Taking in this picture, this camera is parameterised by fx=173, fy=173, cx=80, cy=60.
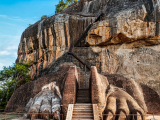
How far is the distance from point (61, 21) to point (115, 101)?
13856mm

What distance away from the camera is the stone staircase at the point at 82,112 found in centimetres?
736

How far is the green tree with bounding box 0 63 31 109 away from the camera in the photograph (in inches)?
714

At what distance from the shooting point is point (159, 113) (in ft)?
32.6

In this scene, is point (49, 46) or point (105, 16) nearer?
point (105, 16)

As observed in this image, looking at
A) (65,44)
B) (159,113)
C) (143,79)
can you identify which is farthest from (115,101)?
(65,44)

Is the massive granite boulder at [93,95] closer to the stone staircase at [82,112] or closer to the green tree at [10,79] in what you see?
the stone staircase at [82,112]

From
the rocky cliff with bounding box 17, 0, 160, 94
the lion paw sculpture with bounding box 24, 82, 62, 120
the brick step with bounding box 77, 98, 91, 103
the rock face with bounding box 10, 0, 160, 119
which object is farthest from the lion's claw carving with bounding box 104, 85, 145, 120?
the rocky cliff with bounding box 17, 0, 160, 94

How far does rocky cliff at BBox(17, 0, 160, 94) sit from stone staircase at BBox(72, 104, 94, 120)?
893cm

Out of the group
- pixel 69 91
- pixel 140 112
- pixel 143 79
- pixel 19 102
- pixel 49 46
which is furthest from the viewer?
pixel 49 46

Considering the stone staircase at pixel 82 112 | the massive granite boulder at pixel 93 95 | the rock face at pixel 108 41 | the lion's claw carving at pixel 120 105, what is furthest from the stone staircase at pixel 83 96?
the rock face at pixel 108 41

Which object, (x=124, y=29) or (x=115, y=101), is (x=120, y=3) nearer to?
(x=124, y=29)

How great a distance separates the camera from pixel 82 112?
7801mm

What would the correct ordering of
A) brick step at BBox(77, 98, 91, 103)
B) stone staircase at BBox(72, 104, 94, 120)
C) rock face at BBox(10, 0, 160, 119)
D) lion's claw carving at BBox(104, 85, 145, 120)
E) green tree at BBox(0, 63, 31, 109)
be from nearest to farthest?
stone staircase at BBox(72, 104, 94, 120) → lion's claw carving at BBox(104, 85, 145, 120) → brick step at BBox(77, 98, 91, 103) → rock face at BBox(10, 0, 160, 119) → green tree at BBox(0, 63, 31, 109)

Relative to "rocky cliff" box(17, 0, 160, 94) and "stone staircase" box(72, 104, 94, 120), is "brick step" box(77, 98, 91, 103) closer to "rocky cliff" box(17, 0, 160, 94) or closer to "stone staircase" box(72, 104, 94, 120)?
"stone staircase" box(72, 104, 94, 120)
